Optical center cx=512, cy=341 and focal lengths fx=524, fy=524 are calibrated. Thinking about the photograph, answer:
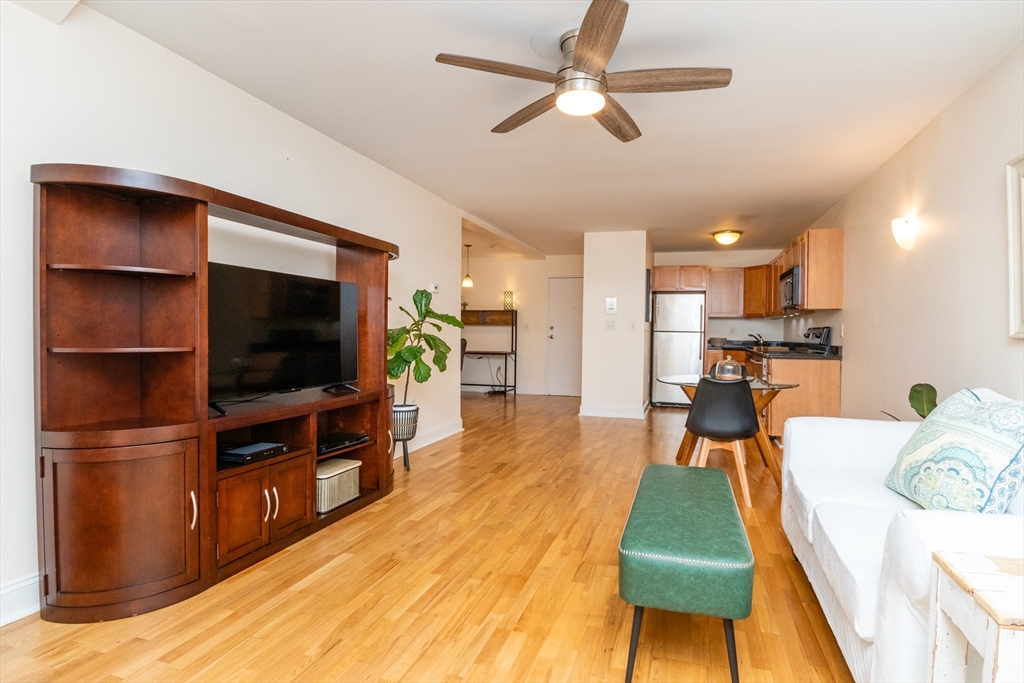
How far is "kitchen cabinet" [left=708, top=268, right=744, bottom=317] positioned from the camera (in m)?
7.73

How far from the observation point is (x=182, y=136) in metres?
2.54

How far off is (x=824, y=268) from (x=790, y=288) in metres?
0.53

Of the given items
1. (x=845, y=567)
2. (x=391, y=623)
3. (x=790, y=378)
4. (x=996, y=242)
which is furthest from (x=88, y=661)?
(x=790, y=378)

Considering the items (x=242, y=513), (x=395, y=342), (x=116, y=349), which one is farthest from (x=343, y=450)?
(x=116, y=349)

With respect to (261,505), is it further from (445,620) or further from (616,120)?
(616,120)

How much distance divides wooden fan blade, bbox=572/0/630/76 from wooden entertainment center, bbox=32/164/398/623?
1.56 meters

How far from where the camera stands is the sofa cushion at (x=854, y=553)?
142 cm

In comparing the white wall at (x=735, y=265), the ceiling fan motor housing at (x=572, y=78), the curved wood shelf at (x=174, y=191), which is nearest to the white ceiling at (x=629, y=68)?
the ceiling fan motor housing at (x=572, y=78)

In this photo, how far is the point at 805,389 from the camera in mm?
4918

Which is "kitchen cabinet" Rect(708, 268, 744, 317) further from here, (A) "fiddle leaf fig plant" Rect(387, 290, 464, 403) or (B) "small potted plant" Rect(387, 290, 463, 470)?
(A) "fiddle leaf fig plant" Rect(387, 290, 464, 403)

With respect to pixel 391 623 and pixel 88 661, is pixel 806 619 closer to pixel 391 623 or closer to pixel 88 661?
pixel 391 623

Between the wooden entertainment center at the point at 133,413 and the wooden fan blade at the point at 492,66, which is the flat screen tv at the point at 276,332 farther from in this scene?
the wooden fan blade at the point at 492,66

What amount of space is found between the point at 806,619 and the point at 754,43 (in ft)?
7.84

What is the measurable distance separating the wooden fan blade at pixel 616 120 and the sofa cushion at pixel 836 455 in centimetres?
167
